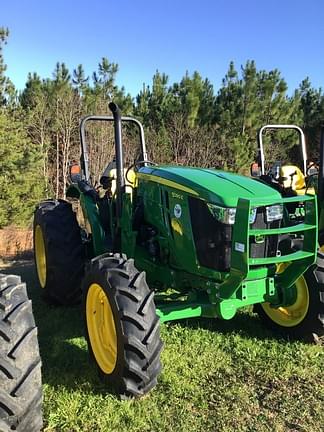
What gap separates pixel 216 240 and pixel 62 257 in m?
1.94

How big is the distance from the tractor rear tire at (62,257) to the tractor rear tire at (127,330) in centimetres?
136

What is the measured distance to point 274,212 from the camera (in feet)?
12.5

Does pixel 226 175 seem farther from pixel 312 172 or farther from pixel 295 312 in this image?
pixel 312 172

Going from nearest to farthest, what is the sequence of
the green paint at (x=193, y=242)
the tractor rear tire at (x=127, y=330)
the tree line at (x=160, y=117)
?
the tractor rear tire at (x=127, y=330)
the green paint at (x=193, y=242)
the tree line at (x=160, y=117)

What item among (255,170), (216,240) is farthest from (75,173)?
(216,240)

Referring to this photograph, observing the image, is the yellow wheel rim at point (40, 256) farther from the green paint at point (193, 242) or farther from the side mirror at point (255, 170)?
the side mirror at point (255, 170)

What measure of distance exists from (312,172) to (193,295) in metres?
3.29

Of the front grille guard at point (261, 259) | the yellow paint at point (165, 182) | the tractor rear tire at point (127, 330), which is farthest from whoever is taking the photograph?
the yellow paint at point (165, 182)

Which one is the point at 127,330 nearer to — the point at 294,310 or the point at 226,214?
the point at 226,214

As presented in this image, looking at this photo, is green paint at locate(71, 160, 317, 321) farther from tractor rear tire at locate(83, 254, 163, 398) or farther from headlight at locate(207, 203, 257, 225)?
tractor rear tire at locate(83, 254, 163, 398)

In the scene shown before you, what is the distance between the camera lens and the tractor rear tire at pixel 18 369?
2.74 m

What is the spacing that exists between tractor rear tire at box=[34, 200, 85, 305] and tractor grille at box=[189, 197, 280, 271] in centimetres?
168

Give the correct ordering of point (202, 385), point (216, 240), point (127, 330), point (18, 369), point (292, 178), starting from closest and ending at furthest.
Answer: point (18, 369) < point (127, 330) < point (202, 385) < point (216, 240) < point (292, 178)

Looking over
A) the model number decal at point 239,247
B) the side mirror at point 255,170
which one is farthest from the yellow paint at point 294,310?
the side mirror at point 255,170
